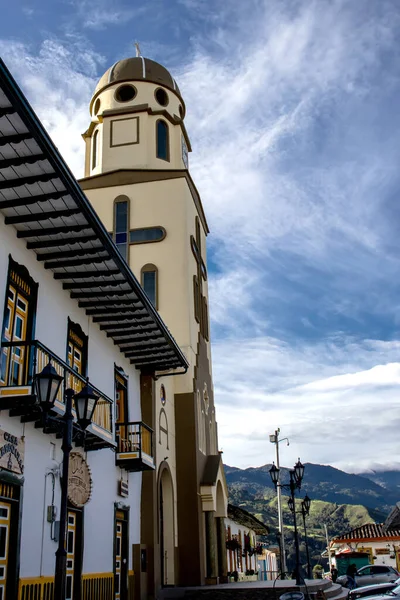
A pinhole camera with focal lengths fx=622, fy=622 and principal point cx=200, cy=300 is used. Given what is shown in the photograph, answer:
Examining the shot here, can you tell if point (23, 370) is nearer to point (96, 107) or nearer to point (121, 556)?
point (121, 556)

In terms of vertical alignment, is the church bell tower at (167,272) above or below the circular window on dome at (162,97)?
below

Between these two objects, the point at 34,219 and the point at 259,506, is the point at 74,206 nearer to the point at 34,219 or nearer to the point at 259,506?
the point at 34,219

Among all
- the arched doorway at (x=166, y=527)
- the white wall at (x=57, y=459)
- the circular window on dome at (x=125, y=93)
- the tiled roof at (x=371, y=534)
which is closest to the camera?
the white wall at (x=57, y=459)

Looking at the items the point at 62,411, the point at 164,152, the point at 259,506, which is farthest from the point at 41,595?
the point at 259,506

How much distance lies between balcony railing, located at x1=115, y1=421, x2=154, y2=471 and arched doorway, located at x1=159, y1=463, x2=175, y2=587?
231 centimetres

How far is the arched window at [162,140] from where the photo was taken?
26.1 m

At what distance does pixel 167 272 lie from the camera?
2334cm

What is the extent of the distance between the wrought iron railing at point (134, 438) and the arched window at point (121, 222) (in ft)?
28.3

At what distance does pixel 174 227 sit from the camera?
23938 mm

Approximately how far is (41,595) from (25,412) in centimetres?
337

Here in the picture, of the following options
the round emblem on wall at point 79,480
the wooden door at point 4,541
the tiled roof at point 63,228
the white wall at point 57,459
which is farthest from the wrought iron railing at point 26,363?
the tiled roof at point 63,228

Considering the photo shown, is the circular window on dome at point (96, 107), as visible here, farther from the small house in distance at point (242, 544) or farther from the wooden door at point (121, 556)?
the small house in distance at point (242, 544)

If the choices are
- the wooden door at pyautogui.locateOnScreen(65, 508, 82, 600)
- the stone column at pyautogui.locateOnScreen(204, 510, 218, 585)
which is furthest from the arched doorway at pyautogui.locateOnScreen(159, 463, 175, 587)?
the wooden door at pyautogui.locateOnScreen(65, 508, 82, 600)

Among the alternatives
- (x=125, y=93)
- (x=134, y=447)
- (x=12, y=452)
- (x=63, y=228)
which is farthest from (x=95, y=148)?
(x=12, y=452)
